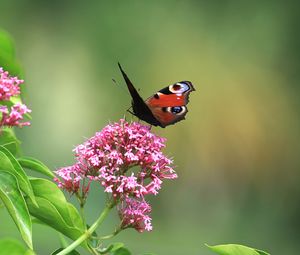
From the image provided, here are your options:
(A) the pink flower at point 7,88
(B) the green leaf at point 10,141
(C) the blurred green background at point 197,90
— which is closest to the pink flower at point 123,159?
(B) the green leaf at point 10,141

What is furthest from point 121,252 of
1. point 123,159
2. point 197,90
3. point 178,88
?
point 197,90

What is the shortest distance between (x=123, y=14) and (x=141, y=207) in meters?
13.7

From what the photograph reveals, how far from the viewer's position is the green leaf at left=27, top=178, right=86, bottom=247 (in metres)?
1.44

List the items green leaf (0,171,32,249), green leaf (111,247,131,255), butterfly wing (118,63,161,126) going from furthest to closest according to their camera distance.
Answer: butterfly wing (118,63,161,126) → green leaf (111,247,131,255) → green leaf (0,171,32,249)

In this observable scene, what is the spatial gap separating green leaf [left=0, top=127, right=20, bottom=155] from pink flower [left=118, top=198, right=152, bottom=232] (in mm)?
267

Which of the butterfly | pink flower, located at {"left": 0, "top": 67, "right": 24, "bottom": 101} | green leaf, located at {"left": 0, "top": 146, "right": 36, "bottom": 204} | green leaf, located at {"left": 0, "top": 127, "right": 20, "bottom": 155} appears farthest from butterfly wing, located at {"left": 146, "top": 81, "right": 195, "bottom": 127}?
green leaf, located at {"left": 0, "top": 146, "right": 36, "bottom": 204}

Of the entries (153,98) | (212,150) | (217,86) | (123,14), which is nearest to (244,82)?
(217,86)

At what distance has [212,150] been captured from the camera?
14227mm

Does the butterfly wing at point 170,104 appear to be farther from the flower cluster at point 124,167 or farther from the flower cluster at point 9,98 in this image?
the flower cluster at point 9,98

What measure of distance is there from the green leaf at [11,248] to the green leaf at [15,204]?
0.20 meters

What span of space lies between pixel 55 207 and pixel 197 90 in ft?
41.9

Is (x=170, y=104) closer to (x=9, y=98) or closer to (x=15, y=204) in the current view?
(x=9, y=98)

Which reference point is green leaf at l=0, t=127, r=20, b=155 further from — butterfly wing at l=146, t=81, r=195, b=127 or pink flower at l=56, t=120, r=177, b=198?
butterfly wing at l=146, t=81, r=195, b=127

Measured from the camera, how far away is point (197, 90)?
14148mm
